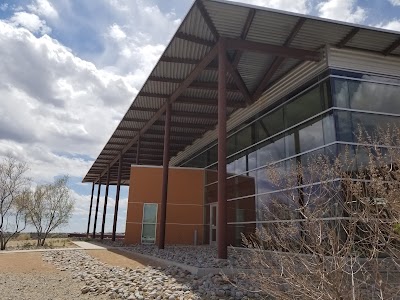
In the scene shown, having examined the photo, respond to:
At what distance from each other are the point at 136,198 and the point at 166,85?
922 centimetres

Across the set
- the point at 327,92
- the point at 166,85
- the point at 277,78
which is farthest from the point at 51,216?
the point at 327,92

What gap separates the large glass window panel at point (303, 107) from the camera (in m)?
13.2

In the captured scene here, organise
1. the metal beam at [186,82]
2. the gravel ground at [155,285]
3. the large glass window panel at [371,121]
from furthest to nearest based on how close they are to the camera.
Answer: the metal beam at [186,82] → the large glass window panel at [371,121] → the gravel ground at [155,285]

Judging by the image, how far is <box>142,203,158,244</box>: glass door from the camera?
23.2 meters

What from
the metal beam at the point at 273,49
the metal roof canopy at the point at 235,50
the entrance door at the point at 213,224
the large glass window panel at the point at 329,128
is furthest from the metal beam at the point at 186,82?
the entrance door at the point at 213,224

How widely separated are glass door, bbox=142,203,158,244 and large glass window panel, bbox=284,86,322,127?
40.1ft

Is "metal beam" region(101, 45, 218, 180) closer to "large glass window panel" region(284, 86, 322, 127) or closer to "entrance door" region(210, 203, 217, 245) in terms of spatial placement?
"large glass window panel" region(284, 86, 322, 127)

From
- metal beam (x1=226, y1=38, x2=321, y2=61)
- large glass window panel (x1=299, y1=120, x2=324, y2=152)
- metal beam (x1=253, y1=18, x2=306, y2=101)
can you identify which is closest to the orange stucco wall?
metal beam (x1=253, y1=18, x2=306, y2=101)

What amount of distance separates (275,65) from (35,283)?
11.4 meters

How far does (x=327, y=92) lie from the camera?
41.6 ft

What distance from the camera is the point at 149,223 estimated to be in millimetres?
23422

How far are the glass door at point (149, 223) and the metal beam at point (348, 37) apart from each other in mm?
15239

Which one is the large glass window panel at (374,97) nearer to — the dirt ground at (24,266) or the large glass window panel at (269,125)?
the large glass window panel at (269,125)

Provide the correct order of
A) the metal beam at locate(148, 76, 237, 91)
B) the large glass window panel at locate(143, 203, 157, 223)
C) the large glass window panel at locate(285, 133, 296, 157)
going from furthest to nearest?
1. the large glass window panel at locate(143, 203, 157, 223)
2. the metal beam at locate(148, 76, 237, 91)
3. the large glass window panel at locate(285, 133, 296, 157)
